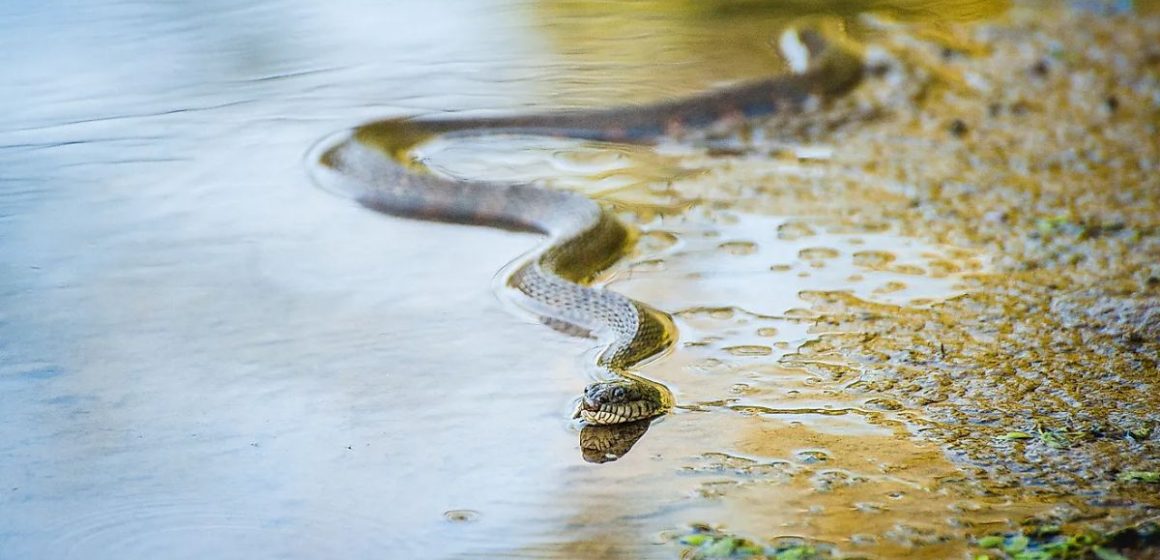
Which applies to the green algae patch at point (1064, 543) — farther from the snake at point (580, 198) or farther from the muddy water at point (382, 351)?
the snake at point (580, 198)

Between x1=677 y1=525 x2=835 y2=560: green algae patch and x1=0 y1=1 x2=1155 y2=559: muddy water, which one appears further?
x1=0 y1=1 x2=1155 y2=559: muddy water

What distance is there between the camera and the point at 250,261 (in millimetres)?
6422

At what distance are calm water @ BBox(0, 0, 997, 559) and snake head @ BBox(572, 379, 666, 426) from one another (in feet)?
0.31

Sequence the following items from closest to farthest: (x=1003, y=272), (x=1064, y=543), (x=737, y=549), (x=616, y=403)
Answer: (x=1064, y=543) → (x=737, y=549) → (x=616, y=403) → (x=1003, y=272)

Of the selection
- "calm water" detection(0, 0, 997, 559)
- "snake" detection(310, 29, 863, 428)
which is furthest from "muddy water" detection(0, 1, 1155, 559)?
"snake" detection(310, 29, 863, 428)

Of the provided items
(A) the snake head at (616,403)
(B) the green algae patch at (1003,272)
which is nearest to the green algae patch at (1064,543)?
(B) the green algae patch at (1003,272)

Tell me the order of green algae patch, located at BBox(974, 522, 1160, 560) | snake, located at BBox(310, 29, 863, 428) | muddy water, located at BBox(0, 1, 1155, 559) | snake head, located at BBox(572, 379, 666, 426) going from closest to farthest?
green algae patch, located at BBox(974, 522, 1160, 560), muddy water, located at BBox(0, 1, 1155, 559), snake head, located at BBox(572, 379, 666, 426), snake, located at BBox(310, 29, 863, 428)

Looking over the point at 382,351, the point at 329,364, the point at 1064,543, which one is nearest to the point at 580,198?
the point at 382,351

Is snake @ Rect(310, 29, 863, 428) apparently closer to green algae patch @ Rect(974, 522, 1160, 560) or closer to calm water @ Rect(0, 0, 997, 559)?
calm water @ Rect(0, 0, 997, 559)

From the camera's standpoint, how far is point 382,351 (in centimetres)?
531

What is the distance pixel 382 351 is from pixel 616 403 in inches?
47.2

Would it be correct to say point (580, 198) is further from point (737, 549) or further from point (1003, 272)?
point (737, 549)

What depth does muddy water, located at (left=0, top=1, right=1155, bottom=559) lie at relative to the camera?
3.84 m

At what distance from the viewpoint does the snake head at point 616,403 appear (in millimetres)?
4543
